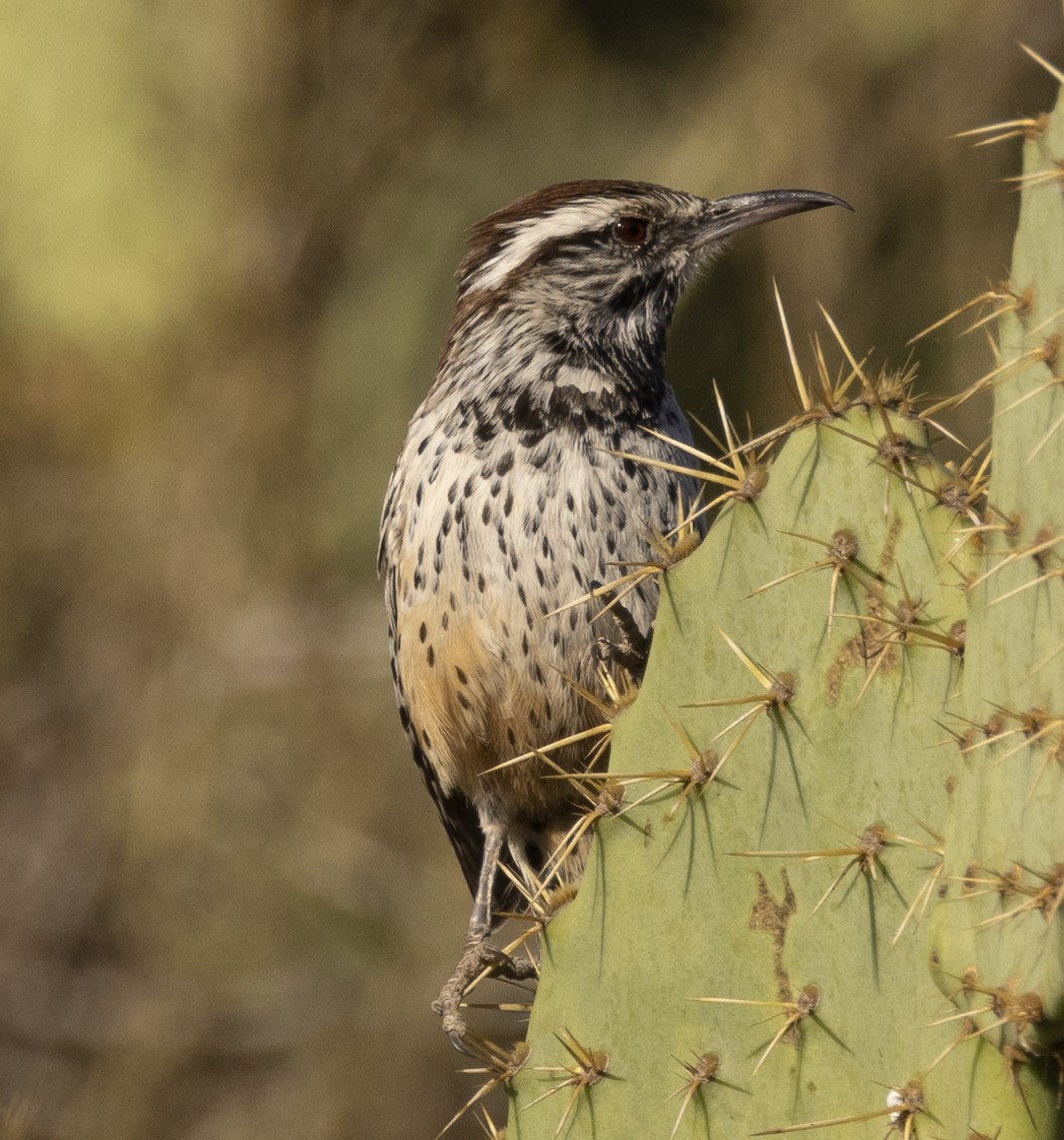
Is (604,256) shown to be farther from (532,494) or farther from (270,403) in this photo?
(270,403)

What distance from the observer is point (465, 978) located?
2.53m

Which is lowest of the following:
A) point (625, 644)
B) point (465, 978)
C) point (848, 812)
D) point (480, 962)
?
point (465, 978)

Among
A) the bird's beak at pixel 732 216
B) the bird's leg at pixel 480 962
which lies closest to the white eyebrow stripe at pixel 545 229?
the bird's beak at pixel 732 216

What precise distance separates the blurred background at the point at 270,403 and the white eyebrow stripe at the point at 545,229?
1718 mm

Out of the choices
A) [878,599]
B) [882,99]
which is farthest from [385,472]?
[878,599]

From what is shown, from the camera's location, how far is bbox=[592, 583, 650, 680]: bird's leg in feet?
7.68

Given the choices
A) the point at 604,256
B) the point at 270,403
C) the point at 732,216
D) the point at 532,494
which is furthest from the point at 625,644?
the point at 270,403

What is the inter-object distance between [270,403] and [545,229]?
2414 millimetres

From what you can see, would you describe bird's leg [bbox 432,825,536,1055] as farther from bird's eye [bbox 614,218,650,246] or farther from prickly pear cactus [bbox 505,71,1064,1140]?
bird's eye [bbox 614,218,650,246]

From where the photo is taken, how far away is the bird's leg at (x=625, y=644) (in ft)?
7.68

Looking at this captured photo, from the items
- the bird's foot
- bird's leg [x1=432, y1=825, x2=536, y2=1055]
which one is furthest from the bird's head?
the bird's foot

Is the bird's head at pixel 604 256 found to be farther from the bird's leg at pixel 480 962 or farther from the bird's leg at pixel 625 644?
the bird's leg at pixel 480 962

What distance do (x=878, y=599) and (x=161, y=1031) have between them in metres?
4.13

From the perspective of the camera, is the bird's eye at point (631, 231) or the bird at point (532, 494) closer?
the bird at point (532, 494)
